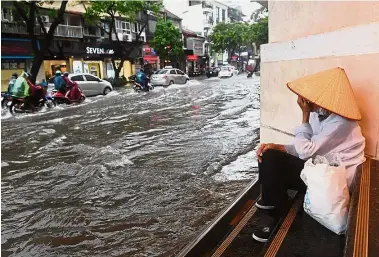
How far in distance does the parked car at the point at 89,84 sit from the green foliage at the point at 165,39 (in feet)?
54.7

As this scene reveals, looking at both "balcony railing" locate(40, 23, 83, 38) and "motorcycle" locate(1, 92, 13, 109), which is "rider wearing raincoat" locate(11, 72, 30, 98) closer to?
"motorcycle" locate(1, 92, 13, 109)

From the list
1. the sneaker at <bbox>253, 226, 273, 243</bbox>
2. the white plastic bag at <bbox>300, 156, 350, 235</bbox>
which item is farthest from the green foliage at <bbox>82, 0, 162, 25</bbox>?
the white plastic bag at <bbox>300, 156, 350, 235</bbox>

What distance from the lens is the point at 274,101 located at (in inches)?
174

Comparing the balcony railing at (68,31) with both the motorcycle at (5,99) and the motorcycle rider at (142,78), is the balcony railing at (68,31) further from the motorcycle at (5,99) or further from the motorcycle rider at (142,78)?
the motorcycle at (5,99)

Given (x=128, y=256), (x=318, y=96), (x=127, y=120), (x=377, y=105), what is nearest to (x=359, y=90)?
(x=377, y=105)

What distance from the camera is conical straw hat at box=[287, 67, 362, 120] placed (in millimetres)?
2348

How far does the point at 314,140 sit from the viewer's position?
2412mm

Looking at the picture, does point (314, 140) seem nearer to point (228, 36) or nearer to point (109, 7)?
point (109, 7)

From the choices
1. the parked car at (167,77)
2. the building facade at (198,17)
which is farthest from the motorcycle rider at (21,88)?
the building facade at (198,17)

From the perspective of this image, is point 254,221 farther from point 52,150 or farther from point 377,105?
point 52,150

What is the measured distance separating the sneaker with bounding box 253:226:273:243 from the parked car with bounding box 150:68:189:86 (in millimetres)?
22843

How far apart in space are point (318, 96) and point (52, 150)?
19.0ft

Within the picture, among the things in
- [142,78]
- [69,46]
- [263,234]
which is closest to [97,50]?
[69,46]

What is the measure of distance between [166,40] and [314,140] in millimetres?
34102
